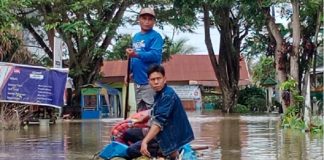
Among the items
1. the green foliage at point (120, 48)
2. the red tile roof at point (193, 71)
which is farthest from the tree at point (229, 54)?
the red tile roof at point (193, 71)

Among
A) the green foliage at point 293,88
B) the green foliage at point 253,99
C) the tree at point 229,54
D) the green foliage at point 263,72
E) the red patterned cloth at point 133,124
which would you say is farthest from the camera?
the green foliage at point 263,72

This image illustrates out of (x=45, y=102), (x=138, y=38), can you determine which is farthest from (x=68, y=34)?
(x=138, y=38)

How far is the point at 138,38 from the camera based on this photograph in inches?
261

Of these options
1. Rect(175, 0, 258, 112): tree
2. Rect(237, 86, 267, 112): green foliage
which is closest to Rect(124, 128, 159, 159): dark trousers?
Rect(175, 0, 258, 112): tree

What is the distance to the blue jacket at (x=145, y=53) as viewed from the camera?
21.2 ft

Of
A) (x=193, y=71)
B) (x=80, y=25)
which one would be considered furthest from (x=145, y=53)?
(x=193, y=71)

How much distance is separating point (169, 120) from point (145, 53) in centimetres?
112

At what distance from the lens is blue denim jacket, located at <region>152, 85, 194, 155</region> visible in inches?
217

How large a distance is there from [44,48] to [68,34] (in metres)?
3.89

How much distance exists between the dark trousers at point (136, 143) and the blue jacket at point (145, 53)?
0.68 meters

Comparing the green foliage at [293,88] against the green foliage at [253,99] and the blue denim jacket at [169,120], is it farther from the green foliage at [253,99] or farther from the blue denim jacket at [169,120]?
the green foliage at [253,99]

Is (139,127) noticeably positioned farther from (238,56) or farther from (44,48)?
(238,56)

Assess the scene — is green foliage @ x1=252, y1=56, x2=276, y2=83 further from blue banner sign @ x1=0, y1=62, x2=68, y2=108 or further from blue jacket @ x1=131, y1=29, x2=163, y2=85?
blue jacket @ x1=131, y1=29, x2=163, y2=85

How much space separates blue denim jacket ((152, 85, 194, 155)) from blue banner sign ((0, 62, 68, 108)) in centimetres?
1124
